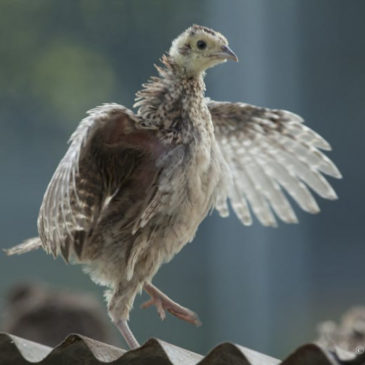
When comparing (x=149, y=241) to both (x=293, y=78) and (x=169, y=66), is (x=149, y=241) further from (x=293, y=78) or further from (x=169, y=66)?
(x=293, y=78)

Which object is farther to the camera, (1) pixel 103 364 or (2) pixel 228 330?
(2) pixel 228 330

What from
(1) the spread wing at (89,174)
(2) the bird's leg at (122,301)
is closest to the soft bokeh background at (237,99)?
(2) the bird's leg at (122,301)

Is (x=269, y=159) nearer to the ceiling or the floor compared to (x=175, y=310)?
nearer to the ceiling

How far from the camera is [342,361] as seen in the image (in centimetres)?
228

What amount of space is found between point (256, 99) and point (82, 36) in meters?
1.89

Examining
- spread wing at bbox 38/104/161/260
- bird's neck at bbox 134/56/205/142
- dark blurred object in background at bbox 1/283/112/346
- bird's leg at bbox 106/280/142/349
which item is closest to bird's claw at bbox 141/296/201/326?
bird's leg at bbox 106/280/142/349

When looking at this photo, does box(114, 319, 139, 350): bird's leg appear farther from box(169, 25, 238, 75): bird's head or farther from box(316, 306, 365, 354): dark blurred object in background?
box(316, 306, 365, 354): dark blurred object in background

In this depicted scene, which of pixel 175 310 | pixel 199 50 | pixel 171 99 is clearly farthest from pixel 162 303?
pixel 199 50

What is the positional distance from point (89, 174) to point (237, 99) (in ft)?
17.3

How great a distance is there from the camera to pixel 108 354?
267 cm

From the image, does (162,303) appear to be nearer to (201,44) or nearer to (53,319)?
(201,44)

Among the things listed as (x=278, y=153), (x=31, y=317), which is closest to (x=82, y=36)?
(x=31, y=317)

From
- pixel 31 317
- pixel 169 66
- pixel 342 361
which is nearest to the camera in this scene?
pixel 342 361

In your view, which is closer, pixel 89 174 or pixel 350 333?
pixel 89 174
